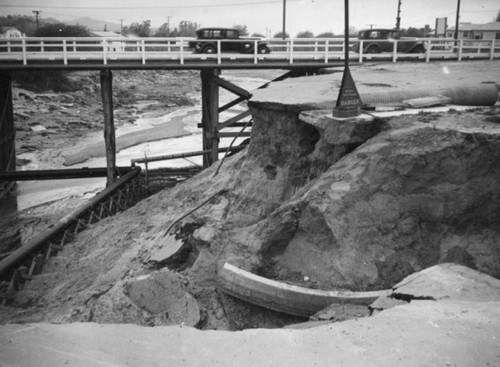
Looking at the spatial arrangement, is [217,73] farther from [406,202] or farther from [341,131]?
[406,202]

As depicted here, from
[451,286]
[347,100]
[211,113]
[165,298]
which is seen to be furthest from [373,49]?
[451,286]

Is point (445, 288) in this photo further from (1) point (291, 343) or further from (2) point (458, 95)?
(2) point (458, 95)

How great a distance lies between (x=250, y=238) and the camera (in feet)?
28.6

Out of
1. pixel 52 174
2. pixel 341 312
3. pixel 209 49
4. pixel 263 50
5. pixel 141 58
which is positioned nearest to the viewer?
pixel 341 312

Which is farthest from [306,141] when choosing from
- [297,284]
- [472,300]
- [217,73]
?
[217,73]

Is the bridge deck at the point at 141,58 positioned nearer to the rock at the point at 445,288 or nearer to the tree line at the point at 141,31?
the tree line at the point at 141,31

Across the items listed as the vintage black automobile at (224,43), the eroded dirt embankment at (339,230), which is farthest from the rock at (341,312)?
the vintage black automobile at (224,43)

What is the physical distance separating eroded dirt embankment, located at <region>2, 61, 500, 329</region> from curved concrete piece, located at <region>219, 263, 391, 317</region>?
0.82ft

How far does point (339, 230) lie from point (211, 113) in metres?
11.5

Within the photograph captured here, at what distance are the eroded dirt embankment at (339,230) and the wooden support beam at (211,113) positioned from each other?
7987 millimetres

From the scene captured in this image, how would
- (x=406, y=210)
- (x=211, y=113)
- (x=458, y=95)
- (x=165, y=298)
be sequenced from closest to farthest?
(x=406, y=210)
(x=165, y=298)
(x=458, y=95)
(x=211, y=113)

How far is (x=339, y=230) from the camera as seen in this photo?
745 cm

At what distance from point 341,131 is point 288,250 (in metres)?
2.04

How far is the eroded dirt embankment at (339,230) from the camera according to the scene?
283 inches
